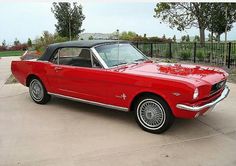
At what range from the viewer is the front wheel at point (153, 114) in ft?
15.1

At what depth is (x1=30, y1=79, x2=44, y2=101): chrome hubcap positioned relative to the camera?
21.9 feet

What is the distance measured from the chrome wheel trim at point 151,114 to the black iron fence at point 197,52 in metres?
7.52

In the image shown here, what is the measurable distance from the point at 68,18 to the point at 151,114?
73.0 feet

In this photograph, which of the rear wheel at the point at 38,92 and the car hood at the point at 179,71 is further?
the rear wheel at the point at 38,92

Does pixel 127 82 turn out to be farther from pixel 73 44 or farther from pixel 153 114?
pixel 73 44

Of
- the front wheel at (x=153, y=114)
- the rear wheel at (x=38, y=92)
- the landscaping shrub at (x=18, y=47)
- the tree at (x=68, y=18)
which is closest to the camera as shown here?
the front wheel at (x=153, y=114)

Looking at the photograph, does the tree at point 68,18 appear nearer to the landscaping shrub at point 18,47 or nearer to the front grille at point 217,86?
the landscaping shrub at point 18,47

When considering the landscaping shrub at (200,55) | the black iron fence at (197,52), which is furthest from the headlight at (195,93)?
the landscaping shrub at (200,55)

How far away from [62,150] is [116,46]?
8.18ft

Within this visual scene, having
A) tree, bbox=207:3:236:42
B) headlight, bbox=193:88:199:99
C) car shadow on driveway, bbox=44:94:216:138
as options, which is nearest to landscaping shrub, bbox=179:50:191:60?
tree, bbox=207:3:236:42

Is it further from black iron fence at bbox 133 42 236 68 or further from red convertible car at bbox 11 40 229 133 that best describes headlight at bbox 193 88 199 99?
black iron fence at bbox 133 42 236 68

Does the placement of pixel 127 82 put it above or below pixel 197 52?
below

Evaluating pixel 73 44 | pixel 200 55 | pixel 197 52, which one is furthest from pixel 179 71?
pixel 197 52

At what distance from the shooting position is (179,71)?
500 cm
